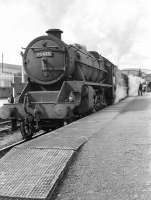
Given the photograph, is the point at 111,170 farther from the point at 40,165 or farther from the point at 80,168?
the point at 40,165

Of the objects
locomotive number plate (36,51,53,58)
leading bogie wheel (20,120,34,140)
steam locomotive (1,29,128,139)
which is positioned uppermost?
locomotive number plate (36,51,53,58)

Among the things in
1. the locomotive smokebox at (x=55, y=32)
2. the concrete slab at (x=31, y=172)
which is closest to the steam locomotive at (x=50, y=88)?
the locomotive smokebox at (x=55, y=32)

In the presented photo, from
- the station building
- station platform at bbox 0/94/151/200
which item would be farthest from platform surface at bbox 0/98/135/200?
the station building

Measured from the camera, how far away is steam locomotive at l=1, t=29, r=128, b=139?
32.8ft

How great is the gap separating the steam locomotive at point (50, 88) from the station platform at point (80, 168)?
2518mm

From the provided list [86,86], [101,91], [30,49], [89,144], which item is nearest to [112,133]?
[89,144]

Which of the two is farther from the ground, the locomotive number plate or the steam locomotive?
the locomotive number plate

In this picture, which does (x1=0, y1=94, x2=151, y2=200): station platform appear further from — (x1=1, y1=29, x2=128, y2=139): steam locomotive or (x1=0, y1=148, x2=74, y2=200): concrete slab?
(x1=1, y1=29, x2=128, y2=139): steam locomotive

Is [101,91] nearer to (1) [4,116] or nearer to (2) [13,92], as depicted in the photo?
(2) [13,92]

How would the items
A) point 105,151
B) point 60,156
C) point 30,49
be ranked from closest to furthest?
point 60,156 < point 105,151 < point 30,49

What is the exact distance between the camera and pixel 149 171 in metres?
4.89

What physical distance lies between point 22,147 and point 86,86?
5468 mm

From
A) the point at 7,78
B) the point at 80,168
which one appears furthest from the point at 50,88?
the point at 7,78

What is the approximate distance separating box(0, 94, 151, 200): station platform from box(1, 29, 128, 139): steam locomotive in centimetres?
252
